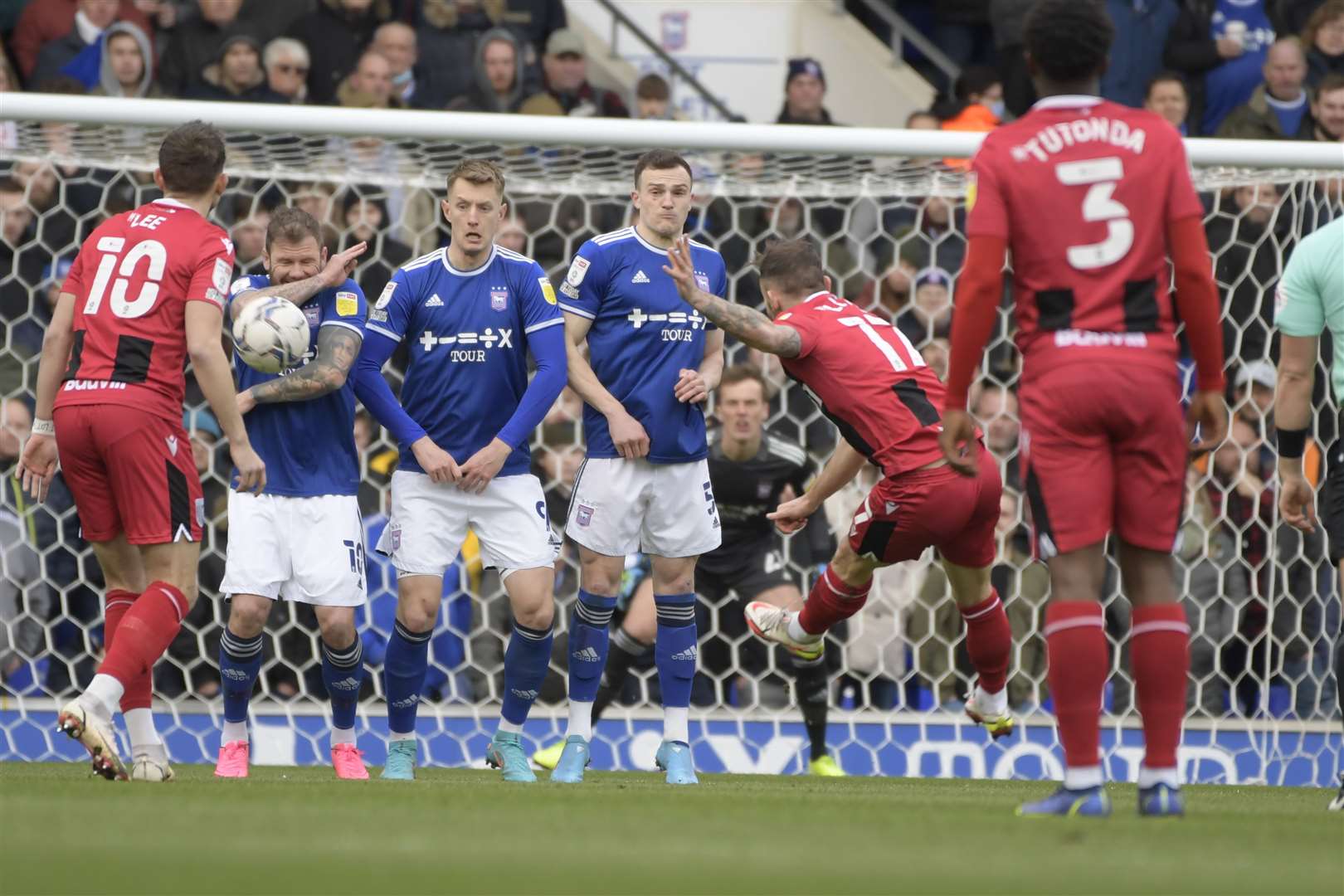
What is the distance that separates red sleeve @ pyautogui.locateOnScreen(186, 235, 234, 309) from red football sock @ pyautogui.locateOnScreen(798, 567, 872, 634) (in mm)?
2319

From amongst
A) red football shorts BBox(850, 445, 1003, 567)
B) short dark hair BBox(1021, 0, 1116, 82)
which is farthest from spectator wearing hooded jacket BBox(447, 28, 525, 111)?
short dark hair BBox(1021, 0, 1116, 82)

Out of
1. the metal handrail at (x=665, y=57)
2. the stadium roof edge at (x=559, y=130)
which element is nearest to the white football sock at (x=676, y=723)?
the stadium roof edge at (x=559, y=130)

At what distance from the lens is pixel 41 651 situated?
8.75 meters

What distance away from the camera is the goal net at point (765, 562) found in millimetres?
8320

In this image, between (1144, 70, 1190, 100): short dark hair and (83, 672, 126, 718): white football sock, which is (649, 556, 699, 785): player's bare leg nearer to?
(83, 672, 126, 718): white football sock

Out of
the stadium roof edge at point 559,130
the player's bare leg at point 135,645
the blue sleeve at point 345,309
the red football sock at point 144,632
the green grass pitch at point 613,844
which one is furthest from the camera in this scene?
the stadium roof edge at point 559,130

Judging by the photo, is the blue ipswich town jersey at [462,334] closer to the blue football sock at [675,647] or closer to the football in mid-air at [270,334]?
the football in mid-air at [270,334]

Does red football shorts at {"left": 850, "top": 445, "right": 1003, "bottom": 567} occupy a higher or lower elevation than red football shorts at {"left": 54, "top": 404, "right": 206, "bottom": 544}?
lower

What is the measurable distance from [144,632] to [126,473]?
1.69 feet

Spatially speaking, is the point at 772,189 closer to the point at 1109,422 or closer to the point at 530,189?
the point at 530,189

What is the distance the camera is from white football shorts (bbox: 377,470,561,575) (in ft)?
21.4

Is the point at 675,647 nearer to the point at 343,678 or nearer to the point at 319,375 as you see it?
the point at 343,678

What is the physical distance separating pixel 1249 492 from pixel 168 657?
537cm

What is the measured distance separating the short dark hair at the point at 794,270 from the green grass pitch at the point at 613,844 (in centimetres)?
195
